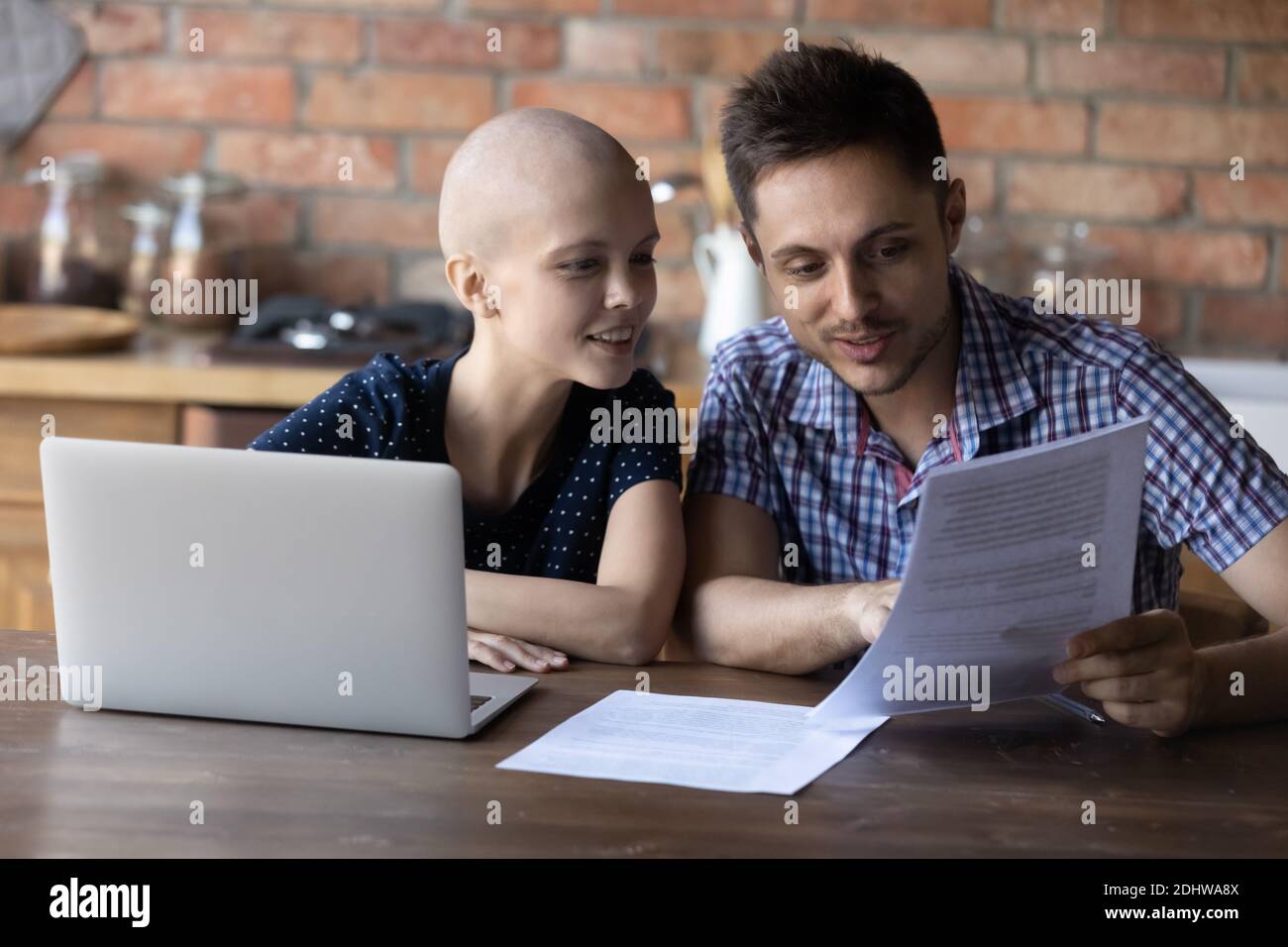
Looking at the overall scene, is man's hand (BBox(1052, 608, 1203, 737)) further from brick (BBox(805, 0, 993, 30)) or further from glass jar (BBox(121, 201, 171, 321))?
glass jar (BBox(121, 201, 171, 321))

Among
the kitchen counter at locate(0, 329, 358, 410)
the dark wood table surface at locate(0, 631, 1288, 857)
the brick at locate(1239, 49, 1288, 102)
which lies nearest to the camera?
the dark wood table surface at locate(0, 631, 1288, 857)

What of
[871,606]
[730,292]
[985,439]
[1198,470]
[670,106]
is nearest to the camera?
[871,606]

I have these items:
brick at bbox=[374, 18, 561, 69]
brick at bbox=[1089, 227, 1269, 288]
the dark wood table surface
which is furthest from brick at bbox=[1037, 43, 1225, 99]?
the dark wood table surface

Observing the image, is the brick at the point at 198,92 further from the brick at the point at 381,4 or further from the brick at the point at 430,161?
the brick at the point at 430,161

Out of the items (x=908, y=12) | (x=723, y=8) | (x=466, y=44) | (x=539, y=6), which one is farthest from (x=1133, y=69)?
(x=466, y=44)

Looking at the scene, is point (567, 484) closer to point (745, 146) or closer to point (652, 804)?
point (745, 146)

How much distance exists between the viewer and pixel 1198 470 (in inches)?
52.2

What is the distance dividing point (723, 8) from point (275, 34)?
2.52 ft

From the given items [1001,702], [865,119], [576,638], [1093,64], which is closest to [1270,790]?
[1001,702]

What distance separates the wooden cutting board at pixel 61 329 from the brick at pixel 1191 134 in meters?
1.61

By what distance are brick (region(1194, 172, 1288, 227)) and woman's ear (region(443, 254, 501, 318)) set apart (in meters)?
1.50

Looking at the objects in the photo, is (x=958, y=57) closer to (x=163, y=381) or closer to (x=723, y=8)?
(x=723, y=8)

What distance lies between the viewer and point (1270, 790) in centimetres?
97

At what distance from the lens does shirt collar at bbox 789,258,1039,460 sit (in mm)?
1412
